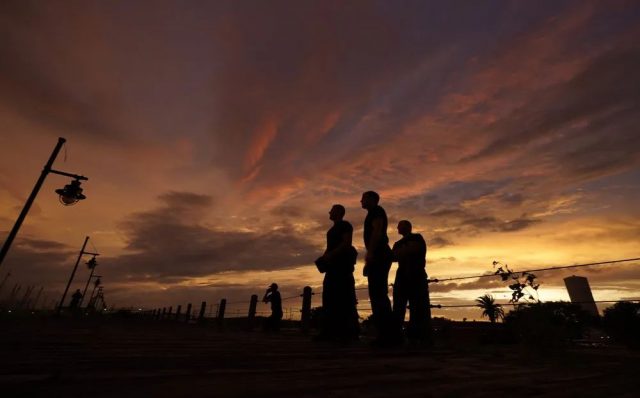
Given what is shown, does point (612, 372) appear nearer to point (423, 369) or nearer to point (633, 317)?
point (423, 369)

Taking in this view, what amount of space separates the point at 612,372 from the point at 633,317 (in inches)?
594

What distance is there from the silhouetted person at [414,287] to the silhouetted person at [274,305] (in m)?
6.62

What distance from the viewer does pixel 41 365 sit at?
2.07 m

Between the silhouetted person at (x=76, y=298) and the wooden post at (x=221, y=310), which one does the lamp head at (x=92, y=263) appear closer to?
the silhouetted person at (x=76, y=298)

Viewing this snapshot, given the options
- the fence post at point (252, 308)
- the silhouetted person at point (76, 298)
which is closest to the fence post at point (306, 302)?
the fence post at point (252, 308)

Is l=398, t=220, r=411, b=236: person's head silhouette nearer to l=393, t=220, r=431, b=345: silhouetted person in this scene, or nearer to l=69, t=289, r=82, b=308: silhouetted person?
l=393, t=220, r=431, b=345: silhouetted person

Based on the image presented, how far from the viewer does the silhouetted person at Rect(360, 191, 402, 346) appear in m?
4.45

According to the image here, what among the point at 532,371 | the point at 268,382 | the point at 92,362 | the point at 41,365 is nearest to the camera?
the point at 268,382

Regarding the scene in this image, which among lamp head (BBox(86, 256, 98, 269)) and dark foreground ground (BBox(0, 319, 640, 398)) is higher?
lamp head (BBox(86, 256, 98, 269))

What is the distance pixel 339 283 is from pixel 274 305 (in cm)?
691

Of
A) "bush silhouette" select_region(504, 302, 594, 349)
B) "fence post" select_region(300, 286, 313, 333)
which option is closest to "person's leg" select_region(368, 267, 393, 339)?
"bush silhouette" select_region(504, 302, 594, 349)

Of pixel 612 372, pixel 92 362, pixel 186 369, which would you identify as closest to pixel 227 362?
pixel 186 369

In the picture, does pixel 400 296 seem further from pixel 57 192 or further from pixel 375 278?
pixel 57 192

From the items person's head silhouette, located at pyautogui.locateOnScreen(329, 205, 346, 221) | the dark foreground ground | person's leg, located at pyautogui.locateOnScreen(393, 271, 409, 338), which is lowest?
the dark foreground ground
